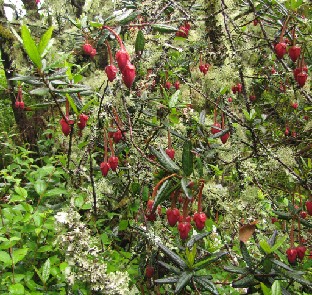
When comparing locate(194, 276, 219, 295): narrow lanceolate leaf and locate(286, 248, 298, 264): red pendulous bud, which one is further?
locate(286, 248, 298, 264): red pendulous bud

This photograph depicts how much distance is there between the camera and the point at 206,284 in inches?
56.7

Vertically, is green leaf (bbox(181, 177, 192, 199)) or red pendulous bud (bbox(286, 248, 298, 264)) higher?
green leaf (bbox(181, 177, 192, 199))

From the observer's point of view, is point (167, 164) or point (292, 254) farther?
point (292, 254)

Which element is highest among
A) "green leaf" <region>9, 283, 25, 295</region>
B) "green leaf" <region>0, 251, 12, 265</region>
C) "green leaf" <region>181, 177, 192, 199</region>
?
"green leaf" <region>181, 177, 192, 199</region>

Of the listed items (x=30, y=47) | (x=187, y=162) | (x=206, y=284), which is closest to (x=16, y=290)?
(x=206, y=284)

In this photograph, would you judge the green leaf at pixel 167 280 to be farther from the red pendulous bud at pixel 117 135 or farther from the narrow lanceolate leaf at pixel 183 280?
the red pendulous bud at pixel 117 135

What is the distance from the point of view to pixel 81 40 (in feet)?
6.75

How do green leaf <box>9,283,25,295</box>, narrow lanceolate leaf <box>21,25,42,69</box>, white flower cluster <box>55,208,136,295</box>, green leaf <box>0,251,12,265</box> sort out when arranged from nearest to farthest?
white flower cluster <box>55,208,136,295</box>
narrow lanceolate leaf <box>21,25,42,69</box>
green leaf <box>9,283,25,295</box>
green leaf <box>0,251,12,265</box>

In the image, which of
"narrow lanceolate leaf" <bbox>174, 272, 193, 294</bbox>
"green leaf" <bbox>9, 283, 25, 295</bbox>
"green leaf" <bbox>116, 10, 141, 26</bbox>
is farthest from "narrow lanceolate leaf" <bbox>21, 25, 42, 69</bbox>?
"narrow lanceolate leaf" <bbox>174, 272, 193, 294</bbox>

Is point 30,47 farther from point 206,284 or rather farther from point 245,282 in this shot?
point 245,282

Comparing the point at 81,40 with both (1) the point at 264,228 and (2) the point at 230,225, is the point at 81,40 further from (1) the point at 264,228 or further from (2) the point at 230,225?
(1) the point at 264,228

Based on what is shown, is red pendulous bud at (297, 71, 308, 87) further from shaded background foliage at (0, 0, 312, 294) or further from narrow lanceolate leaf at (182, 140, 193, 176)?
narrow lanceolate leaf at (182, 140, 193, 176)

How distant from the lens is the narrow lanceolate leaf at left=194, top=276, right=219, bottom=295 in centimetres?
142

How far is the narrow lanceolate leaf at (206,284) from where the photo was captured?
142 centimetres
